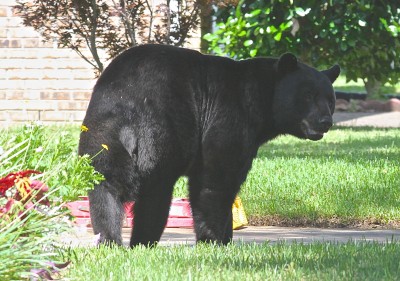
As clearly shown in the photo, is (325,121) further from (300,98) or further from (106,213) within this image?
(106,213)

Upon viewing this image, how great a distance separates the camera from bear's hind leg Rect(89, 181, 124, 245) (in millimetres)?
6793

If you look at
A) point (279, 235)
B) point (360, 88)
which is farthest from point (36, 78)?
point (360, 88)

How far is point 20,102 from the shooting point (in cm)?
1780

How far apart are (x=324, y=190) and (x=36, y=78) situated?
9114 millimetres

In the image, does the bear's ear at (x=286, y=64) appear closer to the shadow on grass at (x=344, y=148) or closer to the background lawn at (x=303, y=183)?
the background lawn at (x=303, y=183)

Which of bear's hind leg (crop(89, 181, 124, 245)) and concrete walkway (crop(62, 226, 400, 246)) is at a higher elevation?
bear's hind leg (crop(89, 181, 124, 245))

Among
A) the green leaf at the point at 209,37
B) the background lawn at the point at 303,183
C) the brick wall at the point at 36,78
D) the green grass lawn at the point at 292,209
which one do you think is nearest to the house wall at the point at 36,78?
the brick wall at the point at 36,78

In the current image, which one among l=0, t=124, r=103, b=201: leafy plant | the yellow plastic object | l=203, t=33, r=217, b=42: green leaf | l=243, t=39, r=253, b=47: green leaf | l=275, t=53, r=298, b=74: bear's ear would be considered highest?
l=203, t=33, r=217, b=42: green leaf

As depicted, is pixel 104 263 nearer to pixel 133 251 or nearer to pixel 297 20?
pixel 133 251

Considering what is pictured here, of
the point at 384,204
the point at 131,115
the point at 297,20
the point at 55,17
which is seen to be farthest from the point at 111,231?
the point at 297,20

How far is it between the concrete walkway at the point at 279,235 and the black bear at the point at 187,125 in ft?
2.66

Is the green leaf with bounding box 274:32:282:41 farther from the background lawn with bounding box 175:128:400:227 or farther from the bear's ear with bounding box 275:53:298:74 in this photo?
the bear's ear with bounding box 275:53:298:74

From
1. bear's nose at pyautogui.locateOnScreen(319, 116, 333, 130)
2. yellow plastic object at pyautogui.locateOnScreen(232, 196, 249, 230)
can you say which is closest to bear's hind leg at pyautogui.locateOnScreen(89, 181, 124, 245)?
bear's nose at pyautogui.locateOnScreen(319, 116, 333, 130)

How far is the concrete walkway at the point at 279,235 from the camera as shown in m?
8.24
